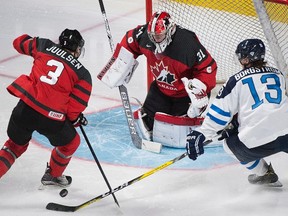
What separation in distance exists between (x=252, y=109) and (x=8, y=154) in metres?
1.14

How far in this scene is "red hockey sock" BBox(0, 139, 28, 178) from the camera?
3504 millimetres

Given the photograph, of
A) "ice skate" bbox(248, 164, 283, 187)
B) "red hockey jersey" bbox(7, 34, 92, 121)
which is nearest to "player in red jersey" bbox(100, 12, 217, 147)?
"ice skate" bbox(248, 164, 283, 187)

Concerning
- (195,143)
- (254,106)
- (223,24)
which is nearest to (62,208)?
(195,143)

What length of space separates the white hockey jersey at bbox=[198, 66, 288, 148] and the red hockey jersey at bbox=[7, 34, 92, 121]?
587mm

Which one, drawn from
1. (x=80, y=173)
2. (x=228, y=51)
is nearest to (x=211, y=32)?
(x=228, y=51)

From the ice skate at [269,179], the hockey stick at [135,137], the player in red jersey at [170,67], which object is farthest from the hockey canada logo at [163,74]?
the ice skate at [269,179]

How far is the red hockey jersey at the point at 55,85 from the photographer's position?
339 centimetres

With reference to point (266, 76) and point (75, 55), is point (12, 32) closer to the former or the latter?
point (75, 55)

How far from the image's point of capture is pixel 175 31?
13.1 ft

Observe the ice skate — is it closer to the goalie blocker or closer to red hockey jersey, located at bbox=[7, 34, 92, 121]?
the goalie blocker

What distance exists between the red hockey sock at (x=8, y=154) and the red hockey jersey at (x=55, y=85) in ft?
0.88

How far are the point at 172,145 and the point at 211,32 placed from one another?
119cm

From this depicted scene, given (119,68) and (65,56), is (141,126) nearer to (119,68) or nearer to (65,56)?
(119,68)

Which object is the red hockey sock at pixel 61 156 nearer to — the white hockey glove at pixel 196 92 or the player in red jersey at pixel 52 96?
the player in red jersey at pixel 52 96
